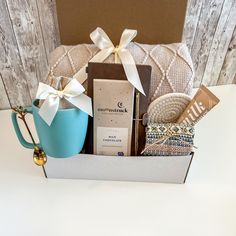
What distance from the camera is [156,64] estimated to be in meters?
0.61

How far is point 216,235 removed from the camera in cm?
53

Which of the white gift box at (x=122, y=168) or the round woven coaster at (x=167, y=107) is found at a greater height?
the round woven coaster at (x=167, y=107)

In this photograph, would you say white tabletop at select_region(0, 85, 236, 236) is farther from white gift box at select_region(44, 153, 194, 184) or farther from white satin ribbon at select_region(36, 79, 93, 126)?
white satin ribbon at select_region(36, 79, 93, 126)

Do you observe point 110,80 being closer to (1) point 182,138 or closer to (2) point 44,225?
(1) point 182,138

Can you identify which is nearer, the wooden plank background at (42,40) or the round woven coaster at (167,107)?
the round woven coaster at (167,107)

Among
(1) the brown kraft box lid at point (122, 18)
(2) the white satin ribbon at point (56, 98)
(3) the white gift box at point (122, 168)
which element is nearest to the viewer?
(2) the white satin ribbon at point (56, 98)

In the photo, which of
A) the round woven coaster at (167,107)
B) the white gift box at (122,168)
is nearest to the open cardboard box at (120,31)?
the white gift box at (122,168)

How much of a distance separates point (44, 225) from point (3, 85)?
52cm

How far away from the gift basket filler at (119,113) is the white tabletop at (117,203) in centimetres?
3

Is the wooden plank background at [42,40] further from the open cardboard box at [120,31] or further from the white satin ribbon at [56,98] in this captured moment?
the white satin ribbon at [56,98]

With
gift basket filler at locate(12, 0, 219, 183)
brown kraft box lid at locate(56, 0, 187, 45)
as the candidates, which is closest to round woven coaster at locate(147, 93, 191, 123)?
gift basket filler at locate(12, 0, 219, 183)

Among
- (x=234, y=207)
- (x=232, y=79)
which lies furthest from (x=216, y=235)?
(x=232, y=79)

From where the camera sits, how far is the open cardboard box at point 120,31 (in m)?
0.58

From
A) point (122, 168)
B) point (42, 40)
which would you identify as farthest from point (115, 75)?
point (42, 40)
